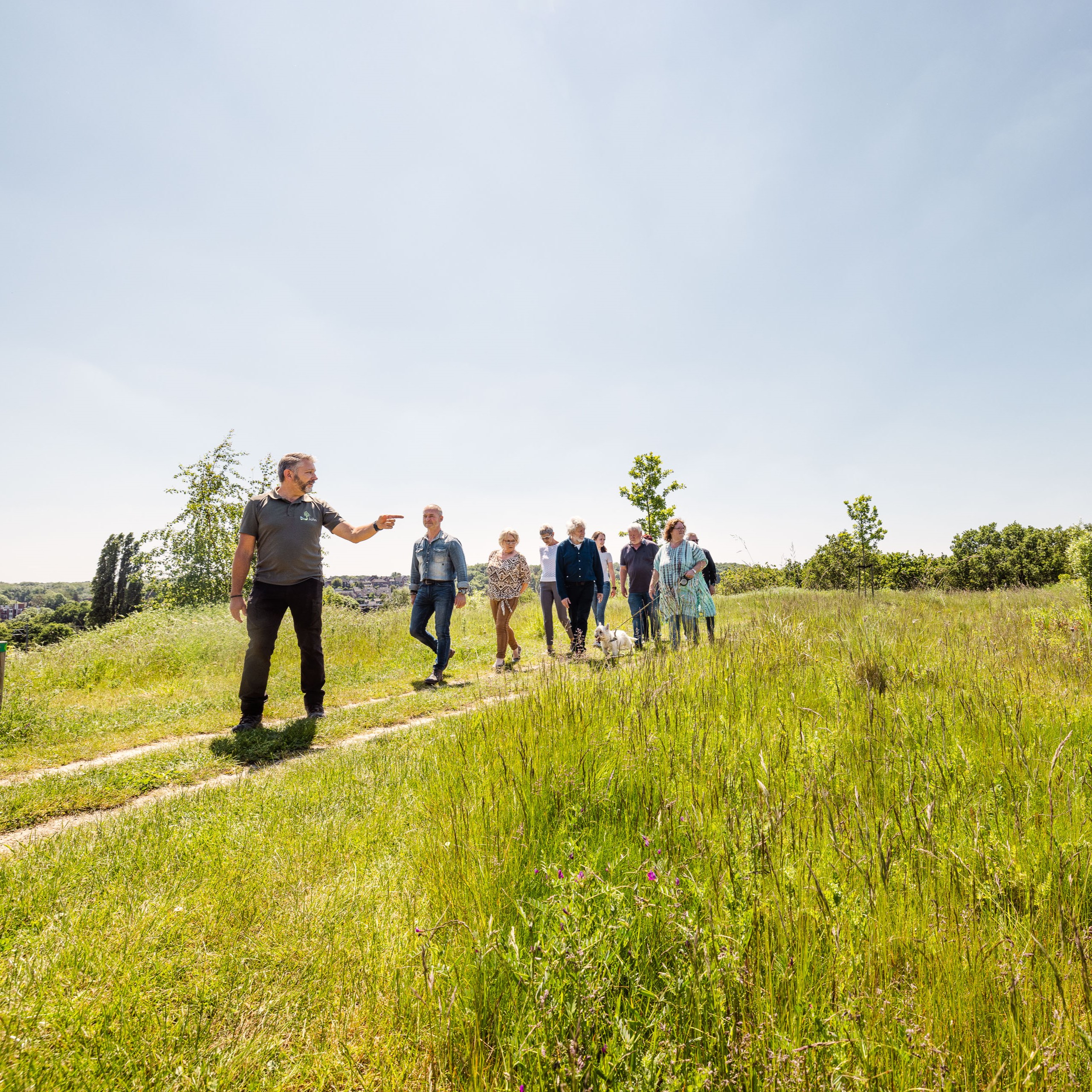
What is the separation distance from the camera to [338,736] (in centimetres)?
516

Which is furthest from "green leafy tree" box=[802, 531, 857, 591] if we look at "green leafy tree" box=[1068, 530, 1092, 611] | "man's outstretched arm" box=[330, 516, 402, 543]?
"man's outstretched arm" box=[330, 516, 402, 543]

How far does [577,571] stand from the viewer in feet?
29.2

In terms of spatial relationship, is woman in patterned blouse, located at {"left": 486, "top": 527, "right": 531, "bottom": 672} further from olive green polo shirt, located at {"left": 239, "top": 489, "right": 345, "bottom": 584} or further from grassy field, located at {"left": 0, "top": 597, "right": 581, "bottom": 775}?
olive green polo shirt, located at {"left": 239, "top": 489, "right": 345, "bottom": 584}

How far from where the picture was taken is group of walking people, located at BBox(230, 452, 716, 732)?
217 inches

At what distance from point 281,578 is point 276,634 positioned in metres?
0.59

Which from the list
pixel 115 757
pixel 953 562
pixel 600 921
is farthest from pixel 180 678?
pixel 953 562

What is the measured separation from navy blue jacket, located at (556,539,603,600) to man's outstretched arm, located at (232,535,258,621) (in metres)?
4.82

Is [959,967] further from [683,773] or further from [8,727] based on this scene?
[8,727]

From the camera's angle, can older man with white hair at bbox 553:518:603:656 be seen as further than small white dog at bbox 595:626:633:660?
Yes

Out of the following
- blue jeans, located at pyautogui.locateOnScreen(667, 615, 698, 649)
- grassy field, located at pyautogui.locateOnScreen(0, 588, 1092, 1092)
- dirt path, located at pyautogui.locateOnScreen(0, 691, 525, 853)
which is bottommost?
dirt path, located at pyautogui.locateOnScreen(0, 691, 525, 853)

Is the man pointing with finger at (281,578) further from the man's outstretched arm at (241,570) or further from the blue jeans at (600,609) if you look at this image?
the blue jeans at (600,609)

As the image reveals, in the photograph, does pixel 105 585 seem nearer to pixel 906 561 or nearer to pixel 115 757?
pixel 115 757

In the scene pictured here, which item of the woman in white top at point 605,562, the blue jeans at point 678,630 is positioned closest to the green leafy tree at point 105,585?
the woman in white top at point 605,562

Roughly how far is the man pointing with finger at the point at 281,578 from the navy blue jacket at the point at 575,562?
166 inches
